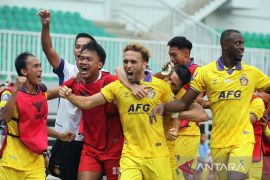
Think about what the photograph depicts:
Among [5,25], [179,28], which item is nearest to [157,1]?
[179,28]

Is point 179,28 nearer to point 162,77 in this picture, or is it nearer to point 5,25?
point 5,25

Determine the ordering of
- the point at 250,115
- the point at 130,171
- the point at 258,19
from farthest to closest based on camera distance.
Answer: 1. the point at 258,19
2. the point at 250,115
3. the point at 130,171

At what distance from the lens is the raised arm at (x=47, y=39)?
9695 millimetres

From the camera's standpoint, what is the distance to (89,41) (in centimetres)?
971

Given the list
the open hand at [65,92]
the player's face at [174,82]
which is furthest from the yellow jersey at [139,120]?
the player's face at [174,82]

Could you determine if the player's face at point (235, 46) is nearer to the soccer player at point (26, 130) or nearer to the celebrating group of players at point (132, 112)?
the celebrating group of players at point (132, 112)

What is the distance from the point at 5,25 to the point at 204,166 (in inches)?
393

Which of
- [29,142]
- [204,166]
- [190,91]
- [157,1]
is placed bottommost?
[204,166]

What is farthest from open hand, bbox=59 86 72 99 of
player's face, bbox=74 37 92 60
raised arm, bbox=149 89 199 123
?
player's face, bbox=74 37 92 60

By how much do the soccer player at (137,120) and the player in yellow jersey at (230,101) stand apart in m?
0.30

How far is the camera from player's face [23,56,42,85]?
9312mm

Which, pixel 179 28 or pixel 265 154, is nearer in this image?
pixel 265 154

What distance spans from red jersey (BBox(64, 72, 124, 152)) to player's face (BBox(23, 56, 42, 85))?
0.38 m

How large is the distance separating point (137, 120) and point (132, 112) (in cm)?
11
